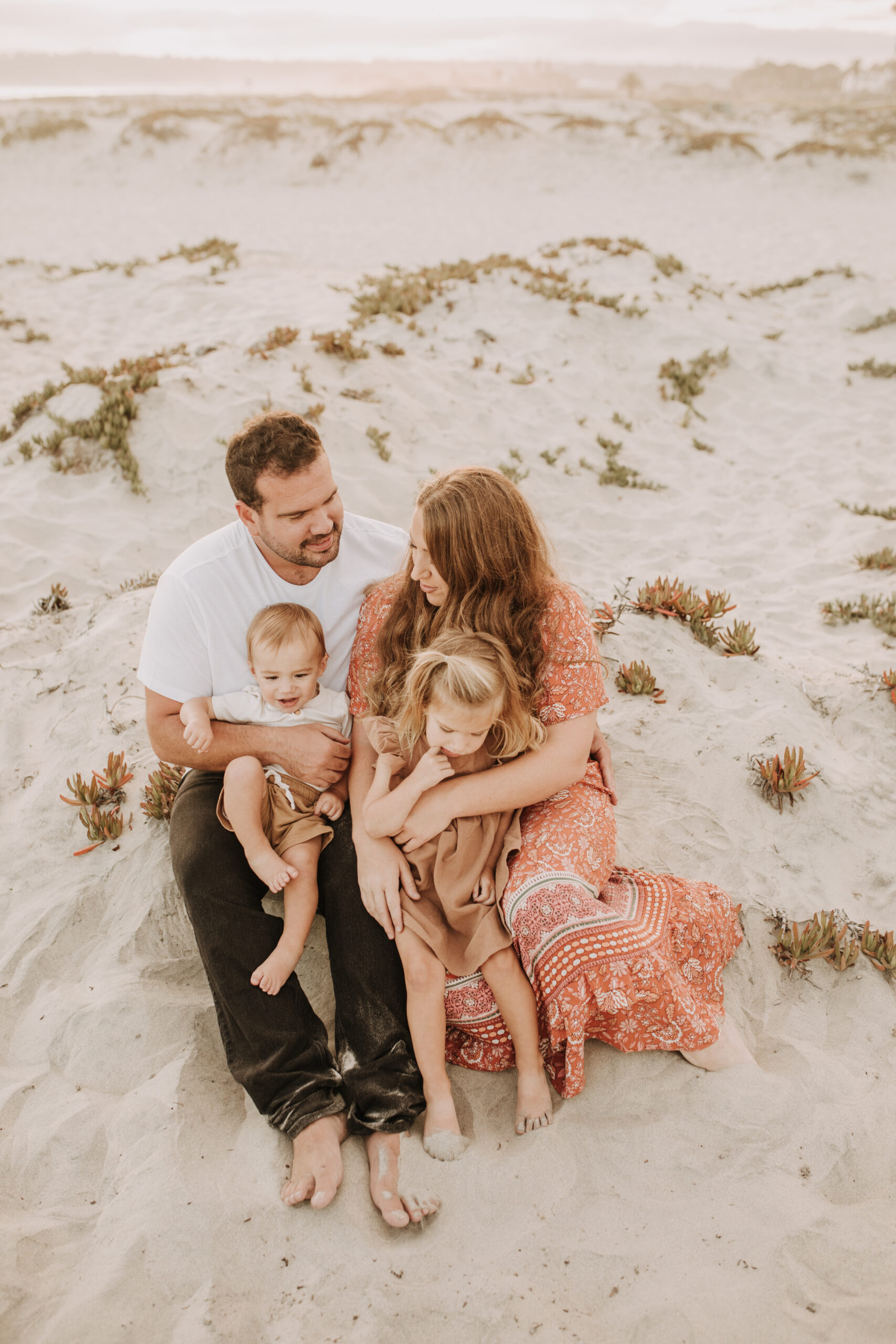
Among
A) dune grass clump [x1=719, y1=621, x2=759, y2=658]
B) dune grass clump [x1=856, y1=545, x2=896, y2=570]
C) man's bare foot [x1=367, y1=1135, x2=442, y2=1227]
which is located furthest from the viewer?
dune grass clump [x1=856, y1=545, x2=896, y2=570]

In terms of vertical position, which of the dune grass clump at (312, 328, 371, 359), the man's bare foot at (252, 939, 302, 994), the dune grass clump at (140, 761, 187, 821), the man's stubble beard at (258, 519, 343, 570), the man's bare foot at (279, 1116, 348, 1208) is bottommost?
the man's bare foot at (279, 1116, 348, 1208)

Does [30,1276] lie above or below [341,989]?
below

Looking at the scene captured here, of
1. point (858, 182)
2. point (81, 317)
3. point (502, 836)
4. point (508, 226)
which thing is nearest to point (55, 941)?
point (502, 836)

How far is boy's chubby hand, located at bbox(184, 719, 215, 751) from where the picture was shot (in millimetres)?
3420

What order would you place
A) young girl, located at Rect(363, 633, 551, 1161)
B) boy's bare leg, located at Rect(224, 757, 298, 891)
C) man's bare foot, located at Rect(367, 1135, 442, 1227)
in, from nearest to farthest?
man's bare foot, located at Rect(367, 1135, 442, 1227) → young girl, located at Rect(363, 633, 551, 1161) → boy's bare leg, located at Rect(224, 757, 298, 891)

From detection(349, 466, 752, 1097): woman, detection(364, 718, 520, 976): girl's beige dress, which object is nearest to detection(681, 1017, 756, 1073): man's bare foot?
detection(349, 466, 752, 1097): woman

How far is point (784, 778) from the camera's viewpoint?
4.30m

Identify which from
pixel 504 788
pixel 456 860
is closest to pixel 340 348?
pixel 504 788

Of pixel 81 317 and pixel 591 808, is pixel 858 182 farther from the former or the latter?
pixel 591 808

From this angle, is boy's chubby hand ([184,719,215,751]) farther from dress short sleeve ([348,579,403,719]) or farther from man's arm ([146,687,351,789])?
dress short sleeve ([348,579,403,719])

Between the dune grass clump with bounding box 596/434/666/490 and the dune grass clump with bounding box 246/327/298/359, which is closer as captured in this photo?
the dune grass clump with bounding box 596/434/666/490

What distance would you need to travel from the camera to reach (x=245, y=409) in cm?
838

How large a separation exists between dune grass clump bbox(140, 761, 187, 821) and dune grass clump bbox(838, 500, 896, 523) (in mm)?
6684

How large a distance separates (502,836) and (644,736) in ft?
5.92
